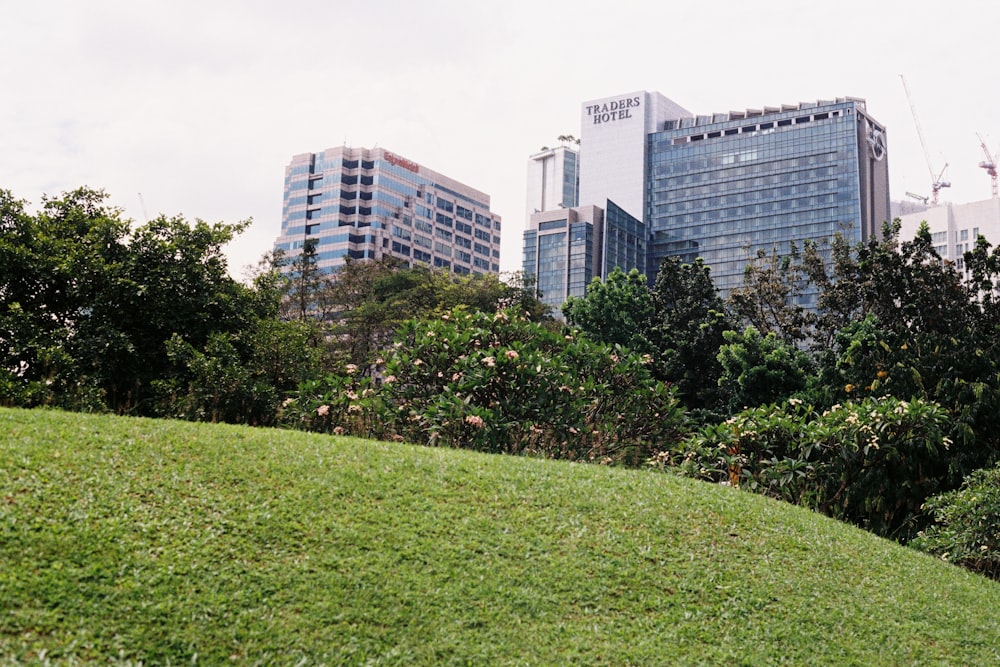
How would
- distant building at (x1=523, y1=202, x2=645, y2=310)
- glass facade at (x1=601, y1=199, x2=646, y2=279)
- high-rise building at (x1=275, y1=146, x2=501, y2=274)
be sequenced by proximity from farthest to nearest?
glass facade at (x1=601, y1=199, x2=646, y2=279) → distant building at (x1=523, y1=202, x2=645, y2=310) → high-rise building at (x1=275, y1=146, x2=501, y2=274)

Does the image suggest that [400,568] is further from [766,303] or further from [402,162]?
[402,162]

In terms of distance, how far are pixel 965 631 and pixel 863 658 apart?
146cm

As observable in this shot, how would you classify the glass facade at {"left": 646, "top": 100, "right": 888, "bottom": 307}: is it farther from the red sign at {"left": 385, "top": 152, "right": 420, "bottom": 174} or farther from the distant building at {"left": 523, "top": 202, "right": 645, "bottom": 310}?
the red sign at {"left": 385, "top": 152, "right": 420, "bottom": 174}

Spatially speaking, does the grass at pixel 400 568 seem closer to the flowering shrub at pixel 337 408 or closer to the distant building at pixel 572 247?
the flowering shrub at pixel 337 408

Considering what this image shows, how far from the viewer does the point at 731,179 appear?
13675 centimetres

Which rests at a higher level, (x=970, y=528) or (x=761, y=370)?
(x=761, y=370)

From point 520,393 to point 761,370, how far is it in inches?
466

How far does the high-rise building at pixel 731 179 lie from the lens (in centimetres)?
12681

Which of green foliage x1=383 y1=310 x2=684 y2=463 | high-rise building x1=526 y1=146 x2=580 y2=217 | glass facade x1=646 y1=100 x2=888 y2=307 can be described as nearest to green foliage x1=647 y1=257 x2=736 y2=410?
green foliage x1=383 y1=310 x2=684 y2=463

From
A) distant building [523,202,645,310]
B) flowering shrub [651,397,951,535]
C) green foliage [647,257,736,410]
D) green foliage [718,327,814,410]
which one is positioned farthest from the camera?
distant building [523,202,645,310]

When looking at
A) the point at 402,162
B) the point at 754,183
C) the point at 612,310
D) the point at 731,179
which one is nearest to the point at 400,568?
the point at 612,310

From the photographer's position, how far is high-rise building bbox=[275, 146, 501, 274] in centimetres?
11081

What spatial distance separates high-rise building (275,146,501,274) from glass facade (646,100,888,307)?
39456mm

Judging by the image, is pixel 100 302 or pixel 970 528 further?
pixel 100 302
